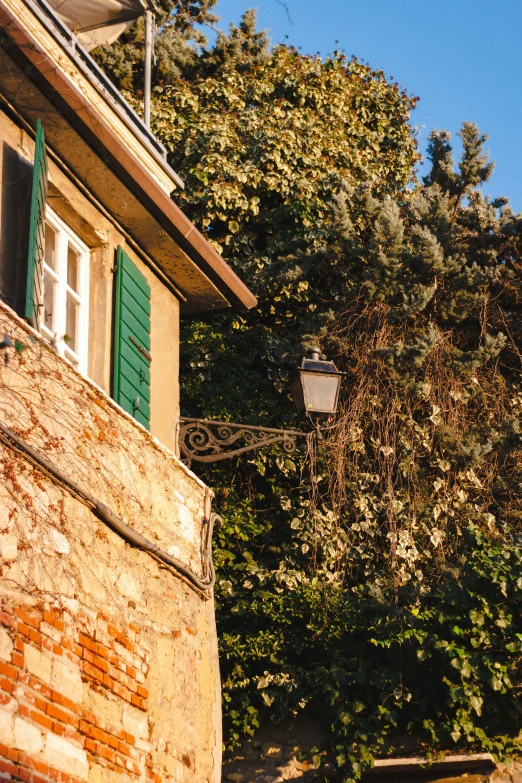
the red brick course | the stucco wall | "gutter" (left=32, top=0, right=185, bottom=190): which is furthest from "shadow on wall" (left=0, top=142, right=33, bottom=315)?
the red brick course

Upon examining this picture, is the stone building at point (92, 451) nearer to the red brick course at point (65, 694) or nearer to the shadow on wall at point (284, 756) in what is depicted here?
the red brick course at point (65, 694)

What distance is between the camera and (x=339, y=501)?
10.7 m

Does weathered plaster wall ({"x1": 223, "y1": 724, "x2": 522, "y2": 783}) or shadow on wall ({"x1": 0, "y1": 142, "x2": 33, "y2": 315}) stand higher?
shadow on wall ({"x1": 0, "y1": 142, "x2": 33, "y2": 315})

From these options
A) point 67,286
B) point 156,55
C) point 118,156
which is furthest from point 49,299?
point 156,55

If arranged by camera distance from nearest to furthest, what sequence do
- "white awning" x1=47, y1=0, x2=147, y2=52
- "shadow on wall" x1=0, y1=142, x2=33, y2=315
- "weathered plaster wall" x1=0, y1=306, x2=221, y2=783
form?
"weathered plaster wall" x1=0, y1=306, x2=221, y2=783, "shadow on wall" x1=0, y1=142, x2=33, y2=315, "white awning" x1=47, y1=0, x2=147, y2=52

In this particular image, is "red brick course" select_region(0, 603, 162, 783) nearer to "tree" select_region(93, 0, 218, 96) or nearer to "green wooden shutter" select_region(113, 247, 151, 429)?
"green wooden shutter" select_region(113, 247, 151, 429)

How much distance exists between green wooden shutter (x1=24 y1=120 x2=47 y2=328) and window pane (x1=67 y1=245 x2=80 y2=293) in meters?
1.03

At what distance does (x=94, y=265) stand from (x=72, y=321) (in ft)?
1.92

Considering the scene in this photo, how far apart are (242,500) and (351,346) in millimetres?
2014

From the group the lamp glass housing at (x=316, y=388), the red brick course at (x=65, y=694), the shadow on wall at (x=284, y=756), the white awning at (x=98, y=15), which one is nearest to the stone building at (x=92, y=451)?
the red brick course at (x=65, y=694)

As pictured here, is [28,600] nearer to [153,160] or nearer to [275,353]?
[153,160]

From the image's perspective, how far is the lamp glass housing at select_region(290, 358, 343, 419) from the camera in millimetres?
8664

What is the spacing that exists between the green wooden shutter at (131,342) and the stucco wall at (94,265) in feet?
0.25

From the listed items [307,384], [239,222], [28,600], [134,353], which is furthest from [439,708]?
[239,222]
